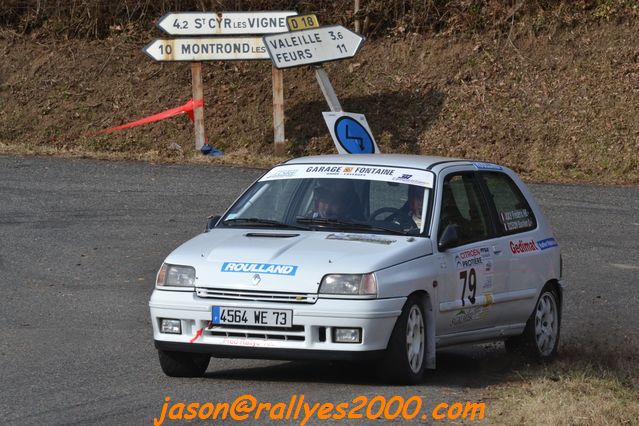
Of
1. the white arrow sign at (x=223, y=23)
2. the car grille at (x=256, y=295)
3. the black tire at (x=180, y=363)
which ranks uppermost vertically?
the white arrow sign at (x=223, y=23)

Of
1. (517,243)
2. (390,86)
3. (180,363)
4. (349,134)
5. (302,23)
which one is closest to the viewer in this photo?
(180,363)

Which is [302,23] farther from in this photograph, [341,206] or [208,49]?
[341,206]

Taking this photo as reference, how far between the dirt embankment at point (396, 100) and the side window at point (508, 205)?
11.7 meters

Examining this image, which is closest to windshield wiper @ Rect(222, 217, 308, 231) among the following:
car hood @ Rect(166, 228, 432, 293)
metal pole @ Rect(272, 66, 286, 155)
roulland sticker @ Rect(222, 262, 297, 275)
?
car hood @ Rect(166, 228, 432, 293)

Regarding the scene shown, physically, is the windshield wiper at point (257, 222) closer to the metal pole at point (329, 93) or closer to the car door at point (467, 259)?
the car door at point (467, 259)

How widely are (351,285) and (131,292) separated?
5117mm

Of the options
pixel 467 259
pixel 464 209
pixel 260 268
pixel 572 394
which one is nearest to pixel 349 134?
pixel 464 209

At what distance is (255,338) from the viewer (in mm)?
7879

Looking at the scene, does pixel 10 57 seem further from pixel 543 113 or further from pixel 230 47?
pixel 543 113

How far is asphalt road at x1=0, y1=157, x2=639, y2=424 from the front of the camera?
7.82 m

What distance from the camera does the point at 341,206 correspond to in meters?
8.85

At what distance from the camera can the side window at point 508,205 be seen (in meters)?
9.62

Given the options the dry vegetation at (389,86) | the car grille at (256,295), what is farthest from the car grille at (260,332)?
the dry vegetation at (389,86)

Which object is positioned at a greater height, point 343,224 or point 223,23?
point 223,23
